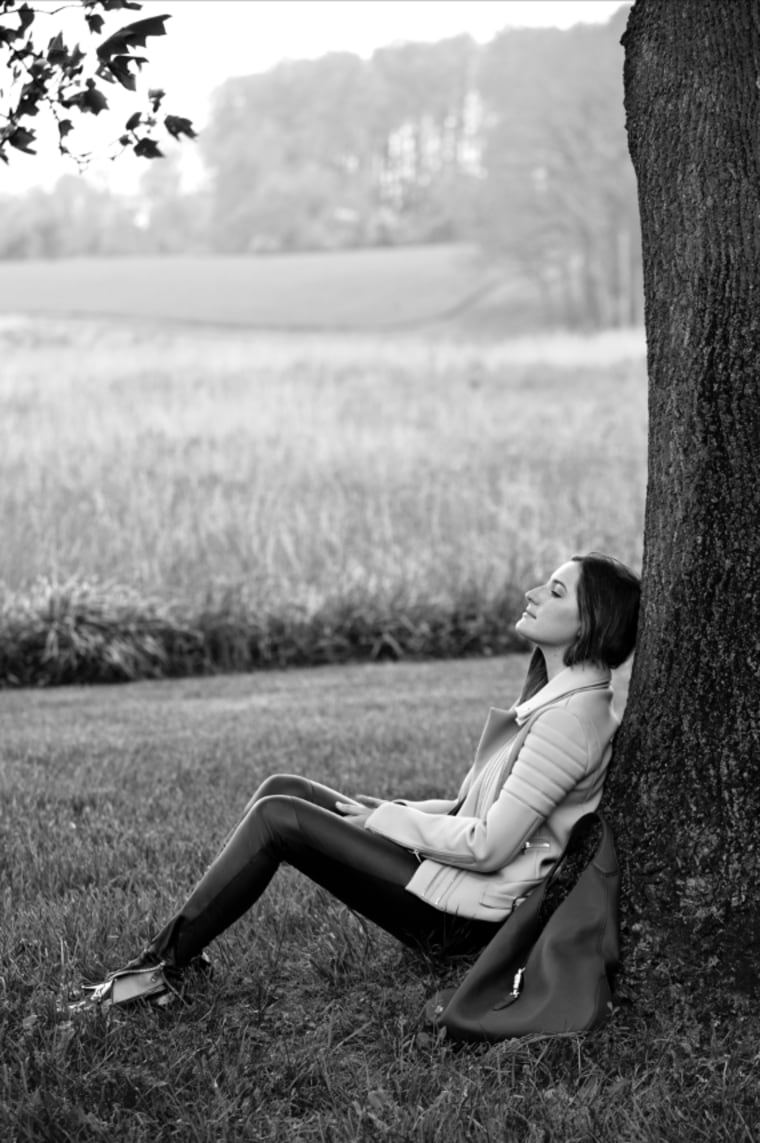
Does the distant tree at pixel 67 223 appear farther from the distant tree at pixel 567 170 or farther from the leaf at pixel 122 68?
the leaf at pixel 122 68

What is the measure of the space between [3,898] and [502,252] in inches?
1527

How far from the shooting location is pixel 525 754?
3.13 meters

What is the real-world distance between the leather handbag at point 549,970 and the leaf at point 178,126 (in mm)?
2132

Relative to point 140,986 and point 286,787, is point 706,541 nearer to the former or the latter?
point 286,787

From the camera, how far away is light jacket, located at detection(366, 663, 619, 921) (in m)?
3.11

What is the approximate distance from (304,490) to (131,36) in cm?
1014

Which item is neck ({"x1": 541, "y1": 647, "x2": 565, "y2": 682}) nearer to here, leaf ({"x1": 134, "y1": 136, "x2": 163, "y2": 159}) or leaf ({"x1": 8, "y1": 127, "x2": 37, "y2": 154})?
leaf ({"x1": 134, "y1": 136, "x2": 163, "y2": 159})

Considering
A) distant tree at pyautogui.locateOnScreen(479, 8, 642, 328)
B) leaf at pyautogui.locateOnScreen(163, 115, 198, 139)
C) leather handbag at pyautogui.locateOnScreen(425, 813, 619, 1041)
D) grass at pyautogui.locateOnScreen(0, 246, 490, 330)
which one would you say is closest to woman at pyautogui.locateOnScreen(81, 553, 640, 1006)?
leather handbag at pyautogui.locateOnScreen(425, 813, 619, 1041)

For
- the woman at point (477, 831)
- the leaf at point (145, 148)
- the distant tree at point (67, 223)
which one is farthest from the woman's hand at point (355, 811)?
the distant tree at point (67, 223)

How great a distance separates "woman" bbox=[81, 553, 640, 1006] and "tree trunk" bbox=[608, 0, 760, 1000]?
0.18m

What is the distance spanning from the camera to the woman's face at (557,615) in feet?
10.7

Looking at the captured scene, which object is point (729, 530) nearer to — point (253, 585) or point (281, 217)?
point (253, 585)

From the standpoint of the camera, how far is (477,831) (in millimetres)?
3107

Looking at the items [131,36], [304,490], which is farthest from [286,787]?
[304,490]
